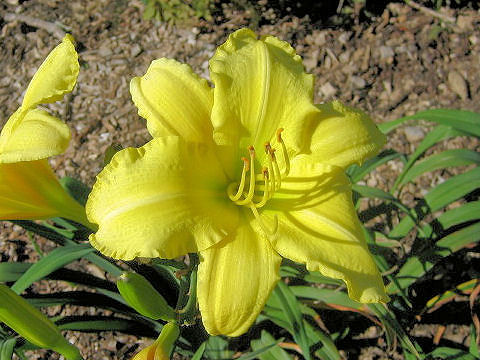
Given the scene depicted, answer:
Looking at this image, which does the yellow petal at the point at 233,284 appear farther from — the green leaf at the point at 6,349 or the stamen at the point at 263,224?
the green leaf at the point at 6,349

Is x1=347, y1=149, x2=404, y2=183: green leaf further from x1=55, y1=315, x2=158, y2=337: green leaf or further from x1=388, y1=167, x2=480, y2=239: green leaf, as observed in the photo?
x1=55, y1=315, x2=158, y2=337: green leaf

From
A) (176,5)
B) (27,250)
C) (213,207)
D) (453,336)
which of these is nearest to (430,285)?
(453,336)

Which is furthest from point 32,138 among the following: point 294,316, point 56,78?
point 294,316

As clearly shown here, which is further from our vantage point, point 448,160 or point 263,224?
point 448,160

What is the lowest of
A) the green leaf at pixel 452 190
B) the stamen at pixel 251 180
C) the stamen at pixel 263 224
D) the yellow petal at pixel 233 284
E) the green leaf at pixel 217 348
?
the green leaf at pixel 217 348

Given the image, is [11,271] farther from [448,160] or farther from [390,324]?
[448,160]

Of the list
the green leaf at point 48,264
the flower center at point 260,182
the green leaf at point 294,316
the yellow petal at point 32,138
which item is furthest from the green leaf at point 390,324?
the yellow petal at point 32,138

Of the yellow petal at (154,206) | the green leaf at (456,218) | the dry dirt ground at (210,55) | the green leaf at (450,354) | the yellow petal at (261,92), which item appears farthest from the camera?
the dry dirt ground at (210,55)
